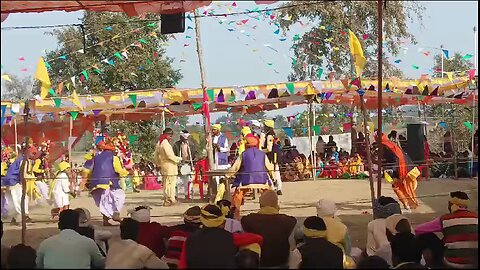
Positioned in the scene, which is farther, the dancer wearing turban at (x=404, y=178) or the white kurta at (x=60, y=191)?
the white kurta at (x=60, y=191)

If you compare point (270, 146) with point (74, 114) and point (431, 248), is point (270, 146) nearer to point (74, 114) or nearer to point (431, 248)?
point (74, 114)

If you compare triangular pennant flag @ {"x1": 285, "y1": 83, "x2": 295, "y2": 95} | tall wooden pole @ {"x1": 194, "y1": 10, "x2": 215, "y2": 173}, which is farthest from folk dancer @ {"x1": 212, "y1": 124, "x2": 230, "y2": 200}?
triangular pennant flag @ {"x1": 285, "y1": 83, "x2": 295, "y2": 95}

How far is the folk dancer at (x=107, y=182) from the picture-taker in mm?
10008

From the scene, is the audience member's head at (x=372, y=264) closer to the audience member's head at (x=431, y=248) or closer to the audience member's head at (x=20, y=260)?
the audience member's head at (x=431, y=248)

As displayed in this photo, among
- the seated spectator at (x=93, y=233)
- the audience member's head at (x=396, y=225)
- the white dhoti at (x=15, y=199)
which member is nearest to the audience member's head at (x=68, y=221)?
the seated spectator at (x=93, y=233)

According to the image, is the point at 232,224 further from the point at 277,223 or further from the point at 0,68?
the point at 0,68

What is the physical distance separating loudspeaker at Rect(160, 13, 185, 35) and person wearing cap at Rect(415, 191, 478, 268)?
10.8 feet

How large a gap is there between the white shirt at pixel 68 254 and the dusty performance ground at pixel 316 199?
2760 millimetres

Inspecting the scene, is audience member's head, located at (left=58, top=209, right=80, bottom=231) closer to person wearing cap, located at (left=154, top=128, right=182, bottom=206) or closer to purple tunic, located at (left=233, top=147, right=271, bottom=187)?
purple tunic, located at (left=233, top=147, right=271, bottom=187)

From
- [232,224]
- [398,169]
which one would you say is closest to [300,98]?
[398,169]

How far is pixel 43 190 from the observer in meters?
12.3

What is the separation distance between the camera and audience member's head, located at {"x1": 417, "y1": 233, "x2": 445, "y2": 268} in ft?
14.8

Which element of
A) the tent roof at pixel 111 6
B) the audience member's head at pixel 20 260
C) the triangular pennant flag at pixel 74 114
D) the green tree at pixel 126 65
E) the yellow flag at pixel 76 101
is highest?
the green tree at pixel 126 65

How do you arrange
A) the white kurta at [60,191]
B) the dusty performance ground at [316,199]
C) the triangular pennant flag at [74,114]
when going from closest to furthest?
the dusty performance ground at [316,199], the white kurta at [60,191], the triangular pennant flag at [74,114]
